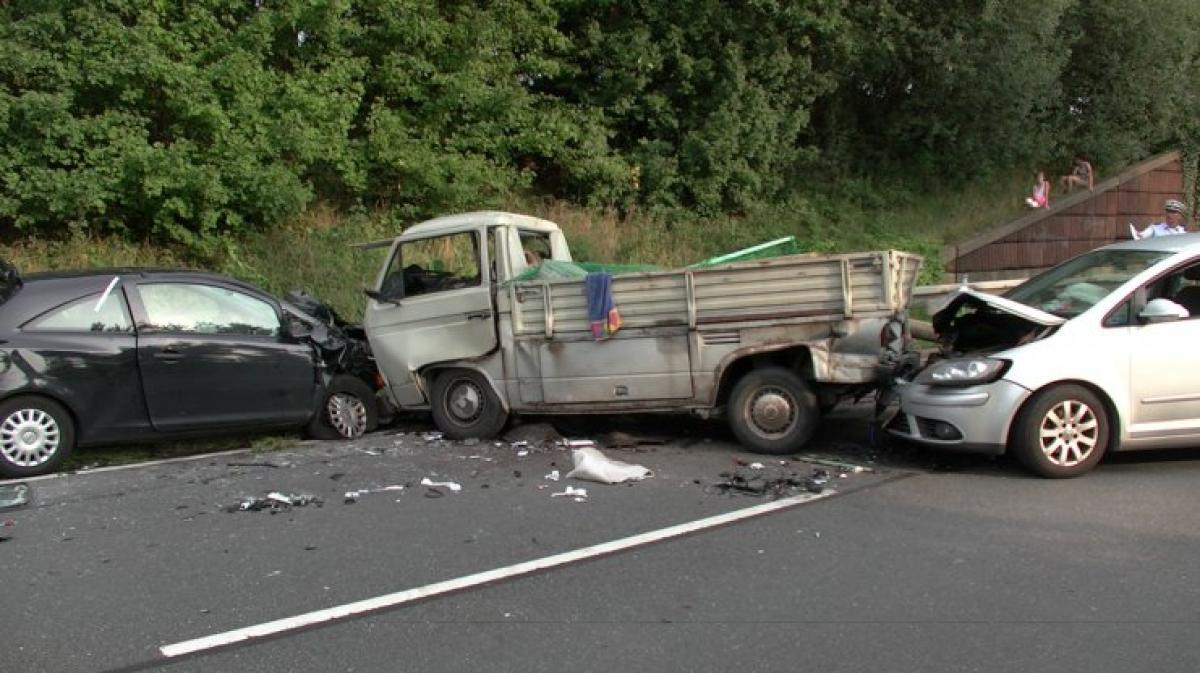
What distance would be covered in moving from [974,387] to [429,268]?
490cm

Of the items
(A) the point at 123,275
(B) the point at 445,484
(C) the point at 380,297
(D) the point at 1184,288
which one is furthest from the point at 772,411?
(A) the point at 123,275

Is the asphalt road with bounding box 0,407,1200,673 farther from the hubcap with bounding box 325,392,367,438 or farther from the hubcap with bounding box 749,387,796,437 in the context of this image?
the hubcap with bounding box 325,392,367,438

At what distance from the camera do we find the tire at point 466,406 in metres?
8.30

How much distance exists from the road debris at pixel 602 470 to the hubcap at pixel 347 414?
270 cm

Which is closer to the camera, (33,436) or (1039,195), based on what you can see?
(33,436)

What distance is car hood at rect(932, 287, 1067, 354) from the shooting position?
6559 mm

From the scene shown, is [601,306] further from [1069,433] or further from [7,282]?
[7,282]

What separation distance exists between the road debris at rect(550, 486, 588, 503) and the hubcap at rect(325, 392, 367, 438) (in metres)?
3.09

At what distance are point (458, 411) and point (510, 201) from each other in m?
7.97

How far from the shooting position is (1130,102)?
21.8 m

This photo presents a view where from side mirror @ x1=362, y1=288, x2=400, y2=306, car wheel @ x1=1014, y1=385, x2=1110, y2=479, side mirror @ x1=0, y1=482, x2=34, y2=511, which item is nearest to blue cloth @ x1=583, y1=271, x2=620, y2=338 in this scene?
side mirror @ x1=362, y1=288, x2=400, y2=306

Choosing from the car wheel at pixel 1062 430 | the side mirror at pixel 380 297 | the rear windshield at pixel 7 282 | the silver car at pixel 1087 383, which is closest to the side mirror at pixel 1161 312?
the silver car at pixel 1087 383

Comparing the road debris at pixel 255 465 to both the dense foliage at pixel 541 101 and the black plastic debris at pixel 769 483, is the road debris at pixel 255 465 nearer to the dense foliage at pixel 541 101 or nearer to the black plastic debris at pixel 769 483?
the black plastic debris at pixel 769 483

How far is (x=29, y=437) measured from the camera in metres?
7.09
